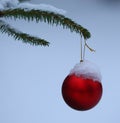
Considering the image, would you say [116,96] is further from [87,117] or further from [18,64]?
[18,64]

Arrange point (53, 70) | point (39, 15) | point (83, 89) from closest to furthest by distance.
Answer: point (39, 15) → point (83, 89) → point (53, 70)

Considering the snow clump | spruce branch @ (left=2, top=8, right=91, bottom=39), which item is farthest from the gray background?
spruce branch @ (left=2, top=8, right=91, bottom=39)

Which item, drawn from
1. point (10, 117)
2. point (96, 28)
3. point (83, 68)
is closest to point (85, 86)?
point (83, 68)

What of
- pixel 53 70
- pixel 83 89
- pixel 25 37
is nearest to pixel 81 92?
pixel 83 89

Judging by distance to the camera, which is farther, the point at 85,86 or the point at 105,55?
the point at 105,55

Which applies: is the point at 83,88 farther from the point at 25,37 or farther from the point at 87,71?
the point at 25,37

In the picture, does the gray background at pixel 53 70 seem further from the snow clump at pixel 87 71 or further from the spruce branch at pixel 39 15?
the spruce branch at pixel 39 15

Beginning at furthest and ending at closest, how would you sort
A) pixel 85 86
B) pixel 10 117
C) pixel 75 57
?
pixel 75 57 < pixel 10 117 < pixel 85 86
